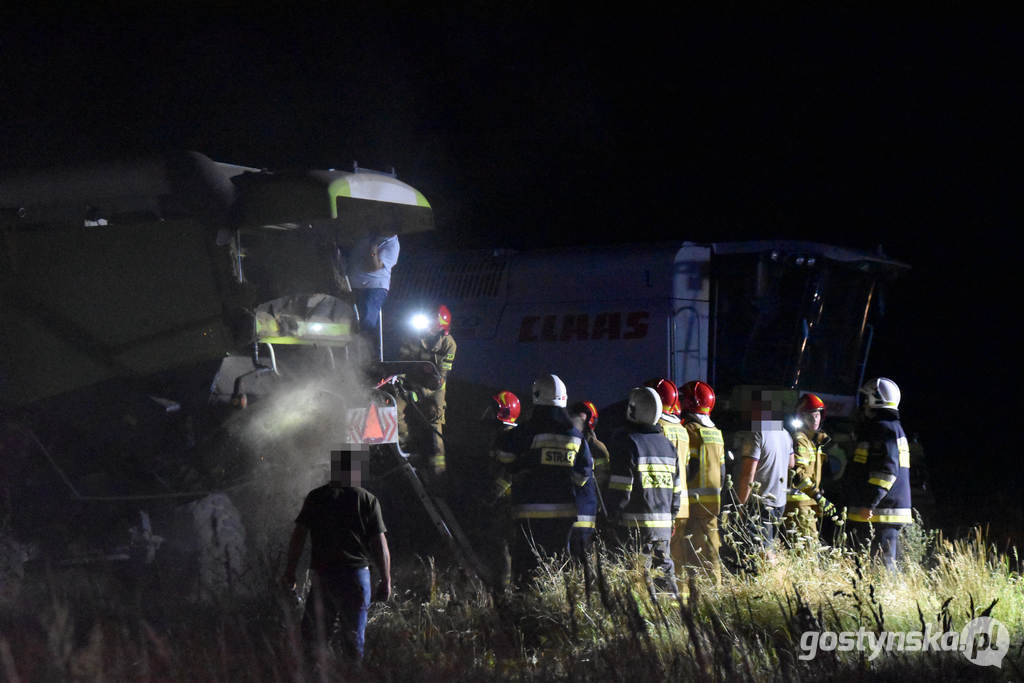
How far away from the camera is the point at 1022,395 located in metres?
26.6

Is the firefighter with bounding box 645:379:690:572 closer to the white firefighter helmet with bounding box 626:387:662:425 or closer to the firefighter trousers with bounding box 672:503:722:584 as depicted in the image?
the firefighter trousers with bounding box 672:503:722:584

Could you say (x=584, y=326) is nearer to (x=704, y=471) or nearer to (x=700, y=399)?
(x=700, y=399)

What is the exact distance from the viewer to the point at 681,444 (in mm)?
8375

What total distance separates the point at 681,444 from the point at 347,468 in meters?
3.02

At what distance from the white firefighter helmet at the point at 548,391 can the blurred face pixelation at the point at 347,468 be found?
1.94 metres

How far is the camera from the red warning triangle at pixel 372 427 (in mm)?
7848

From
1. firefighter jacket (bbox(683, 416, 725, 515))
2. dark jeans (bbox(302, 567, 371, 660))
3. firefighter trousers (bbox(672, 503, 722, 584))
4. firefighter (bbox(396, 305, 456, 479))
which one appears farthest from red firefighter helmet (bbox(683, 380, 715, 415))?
dark jeans (bbox(302, 567, 371, 660))

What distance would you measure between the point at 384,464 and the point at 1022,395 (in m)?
21.8

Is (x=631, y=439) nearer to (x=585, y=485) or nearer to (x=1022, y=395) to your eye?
(x=585, y=485)

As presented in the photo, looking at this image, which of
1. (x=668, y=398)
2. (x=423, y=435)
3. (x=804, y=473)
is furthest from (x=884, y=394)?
(x=423, y=435)

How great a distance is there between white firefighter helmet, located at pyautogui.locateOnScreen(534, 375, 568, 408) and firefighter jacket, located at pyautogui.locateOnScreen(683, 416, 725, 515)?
3.98 ft

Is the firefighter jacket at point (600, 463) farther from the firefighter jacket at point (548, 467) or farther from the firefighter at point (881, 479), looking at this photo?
the firefighter at point (881, 479)

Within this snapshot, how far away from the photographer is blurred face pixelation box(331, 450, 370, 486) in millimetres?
6320

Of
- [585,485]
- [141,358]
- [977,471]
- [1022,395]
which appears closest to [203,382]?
[141,358]
